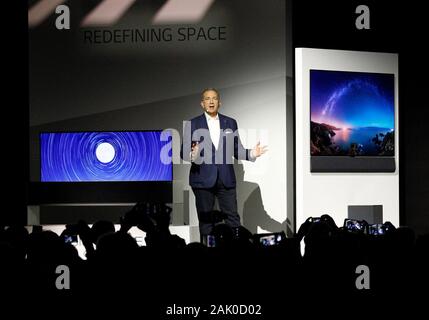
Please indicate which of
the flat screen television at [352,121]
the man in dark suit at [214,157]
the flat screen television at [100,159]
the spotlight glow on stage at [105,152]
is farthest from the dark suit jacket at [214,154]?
the flat screen television at [352,121]

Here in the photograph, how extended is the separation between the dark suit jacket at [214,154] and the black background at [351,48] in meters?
1.38

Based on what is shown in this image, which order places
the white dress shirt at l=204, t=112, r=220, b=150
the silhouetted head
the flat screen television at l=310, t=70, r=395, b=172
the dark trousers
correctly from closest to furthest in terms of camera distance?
the silhouetted head < the dark trousers < the white dress shirt at l=204, t=112, r=220, b=150 < the flat screen television at l=310, t=70, r=395, b=172

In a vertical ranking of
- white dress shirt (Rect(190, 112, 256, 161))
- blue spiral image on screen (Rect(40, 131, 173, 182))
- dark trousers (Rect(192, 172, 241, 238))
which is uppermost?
white dress shirt (Rect(190, 112, 256, 161))

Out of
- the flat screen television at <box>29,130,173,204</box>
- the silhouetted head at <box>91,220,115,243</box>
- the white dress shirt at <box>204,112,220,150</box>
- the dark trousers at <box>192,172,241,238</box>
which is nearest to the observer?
the silhouetted head at <box>91,220,115,243</box>

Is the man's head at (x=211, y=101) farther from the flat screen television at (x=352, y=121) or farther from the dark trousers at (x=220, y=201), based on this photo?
the flat screen television at (x=352, y=121)

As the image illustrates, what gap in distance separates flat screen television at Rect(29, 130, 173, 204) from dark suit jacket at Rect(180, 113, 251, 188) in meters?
0.41

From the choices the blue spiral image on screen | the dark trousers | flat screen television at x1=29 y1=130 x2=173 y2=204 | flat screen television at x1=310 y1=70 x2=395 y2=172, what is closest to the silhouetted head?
the dark trousers

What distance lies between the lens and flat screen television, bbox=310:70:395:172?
7.50m

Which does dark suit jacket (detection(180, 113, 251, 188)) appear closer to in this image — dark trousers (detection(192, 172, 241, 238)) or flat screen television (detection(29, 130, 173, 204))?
dark trousers (detection(192, 172, 241, 238))

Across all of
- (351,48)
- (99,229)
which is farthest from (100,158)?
(99,229)

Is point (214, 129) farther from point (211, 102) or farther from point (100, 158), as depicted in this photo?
point (100, 158)

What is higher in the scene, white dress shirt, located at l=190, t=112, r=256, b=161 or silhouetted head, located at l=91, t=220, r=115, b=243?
white dress shirt, located at l=190, t=112, r=256, b=161

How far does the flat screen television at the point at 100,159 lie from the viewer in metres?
7.15

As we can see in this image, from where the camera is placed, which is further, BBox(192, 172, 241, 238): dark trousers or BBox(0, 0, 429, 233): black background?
BBox(0, 0, 429, 233): black background
